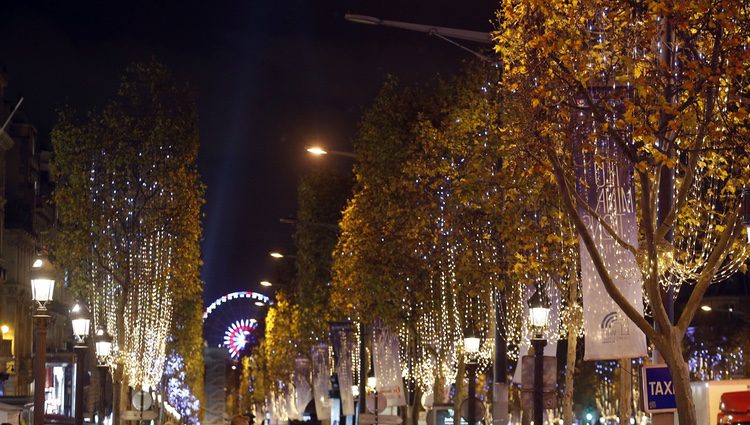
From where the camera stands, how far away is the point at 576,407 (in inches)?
3964

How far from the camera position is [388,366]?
47.3m

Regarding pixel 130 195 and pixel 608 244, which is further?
pixel 130 195

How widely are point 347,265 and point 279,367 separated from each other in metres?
48.6

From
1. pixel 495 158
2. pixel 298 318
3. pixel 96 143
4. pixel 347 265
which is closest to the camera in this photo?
pixel 495 158

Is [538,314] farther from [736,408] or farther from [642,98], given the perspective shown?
[642,98]

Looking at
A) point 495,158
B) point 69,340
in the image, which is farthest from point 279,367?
point 495,158

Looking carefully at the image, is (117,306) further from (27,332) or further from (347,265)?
(27,332)

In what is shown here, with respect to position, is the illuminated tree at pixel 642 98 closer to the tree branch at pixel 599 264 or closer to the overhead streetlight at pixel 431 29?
the tree branch at pixel 599 264

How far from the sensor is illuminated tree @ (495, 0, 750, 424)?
675 inches

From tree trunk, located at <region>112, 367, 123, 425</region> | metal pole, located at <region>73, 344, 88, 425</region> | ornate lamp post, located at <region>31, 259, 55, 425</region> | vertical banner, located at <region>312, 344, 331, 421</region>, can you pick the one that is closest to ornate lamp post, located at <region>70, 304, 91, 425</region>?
metal pole, located at <region>73, 344, 88, 425</region>

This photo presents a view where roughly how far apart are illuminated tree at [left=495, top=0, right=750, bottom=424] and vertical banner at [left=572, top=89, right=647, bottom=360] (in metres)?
0.08

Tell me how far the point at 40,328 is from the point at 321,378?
43.9m

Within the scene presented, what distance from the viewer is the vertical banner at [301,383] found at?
76.2 metres

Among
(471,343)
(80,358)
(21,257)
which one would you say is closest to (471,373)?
(471,343)
